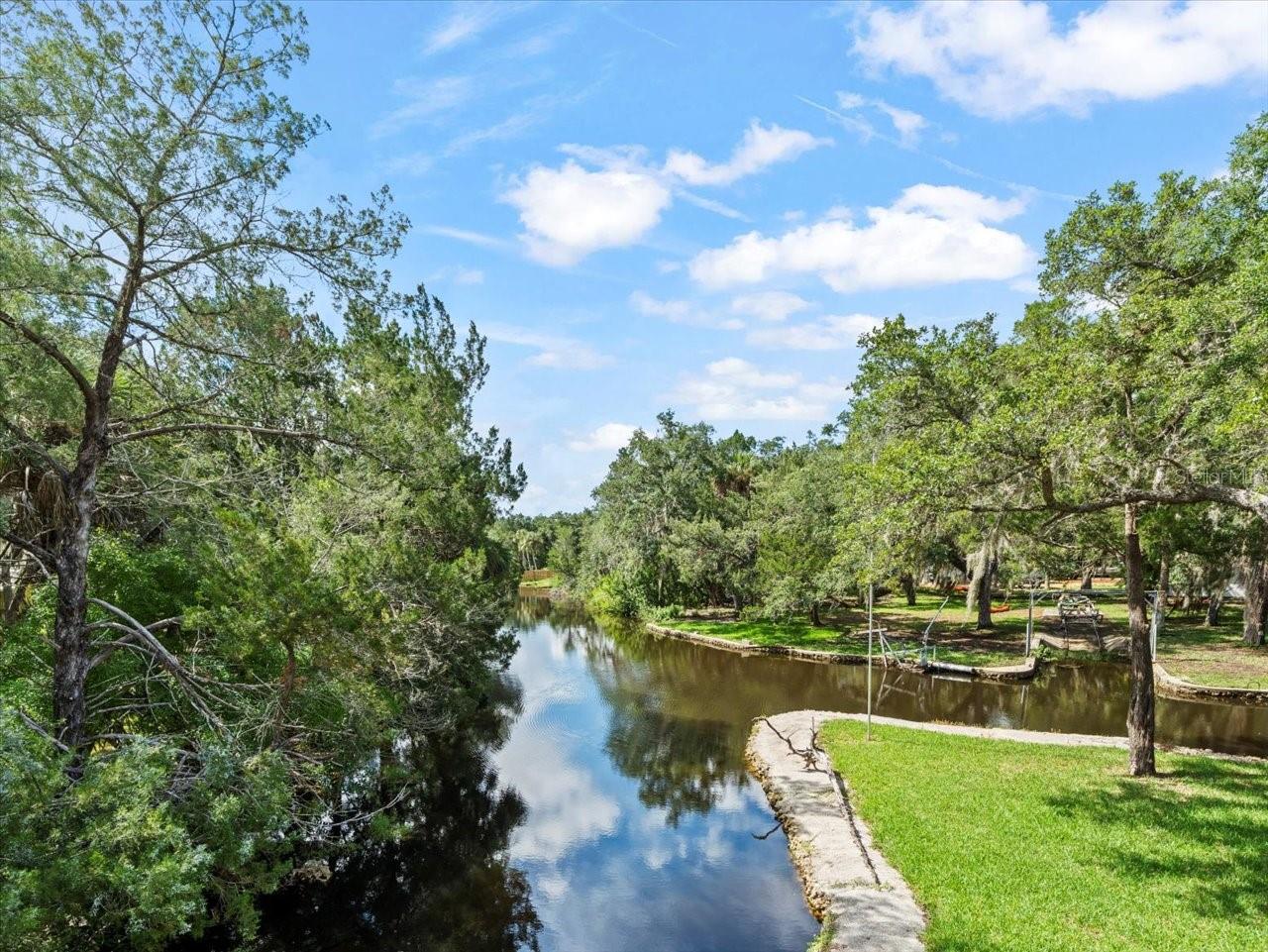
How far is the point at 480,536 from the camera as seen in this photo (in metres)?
19.0

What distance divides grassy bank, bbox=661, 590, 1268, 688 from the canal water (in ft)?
6.97

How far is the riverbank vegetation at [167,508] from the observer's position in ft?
17.5

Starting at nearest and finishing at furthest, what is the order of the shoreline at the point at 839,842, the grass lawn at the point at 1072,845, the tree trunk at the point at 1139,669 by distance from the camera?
the grass lawn at the point at 1072,845 < the shoreline at the point at 839,842 < the tree trunk at the point at 1139,669

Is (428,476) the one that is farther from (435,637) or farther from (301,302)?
(435,637)

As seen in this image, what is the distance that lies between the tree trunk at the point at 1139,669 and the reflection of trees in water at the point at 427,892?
10787 millimetres

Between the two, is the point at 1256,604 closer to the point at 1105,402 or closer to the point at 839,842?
the point at 1105,402

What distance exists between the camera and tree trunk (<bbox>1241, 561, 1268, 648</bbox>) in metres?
25.6

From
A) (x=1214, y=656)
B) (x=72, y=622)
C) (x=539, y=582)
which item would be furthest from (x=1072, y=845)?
(x=539, y=582)

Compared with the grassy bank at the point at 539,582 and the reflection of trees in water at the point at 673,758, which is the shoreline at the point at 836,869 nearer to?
the reflection of trees in water at the point at 673,758

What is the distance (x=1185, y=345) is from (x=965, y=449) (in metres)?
2.99

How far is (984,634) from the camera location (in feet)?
97.7

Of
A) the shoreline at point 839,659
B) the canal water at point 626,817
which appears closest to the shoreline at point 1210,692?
the canal water at point 626,817

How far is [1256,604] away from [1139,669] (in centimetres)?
1998

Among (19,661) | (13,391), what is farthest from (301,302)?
(19,661)
